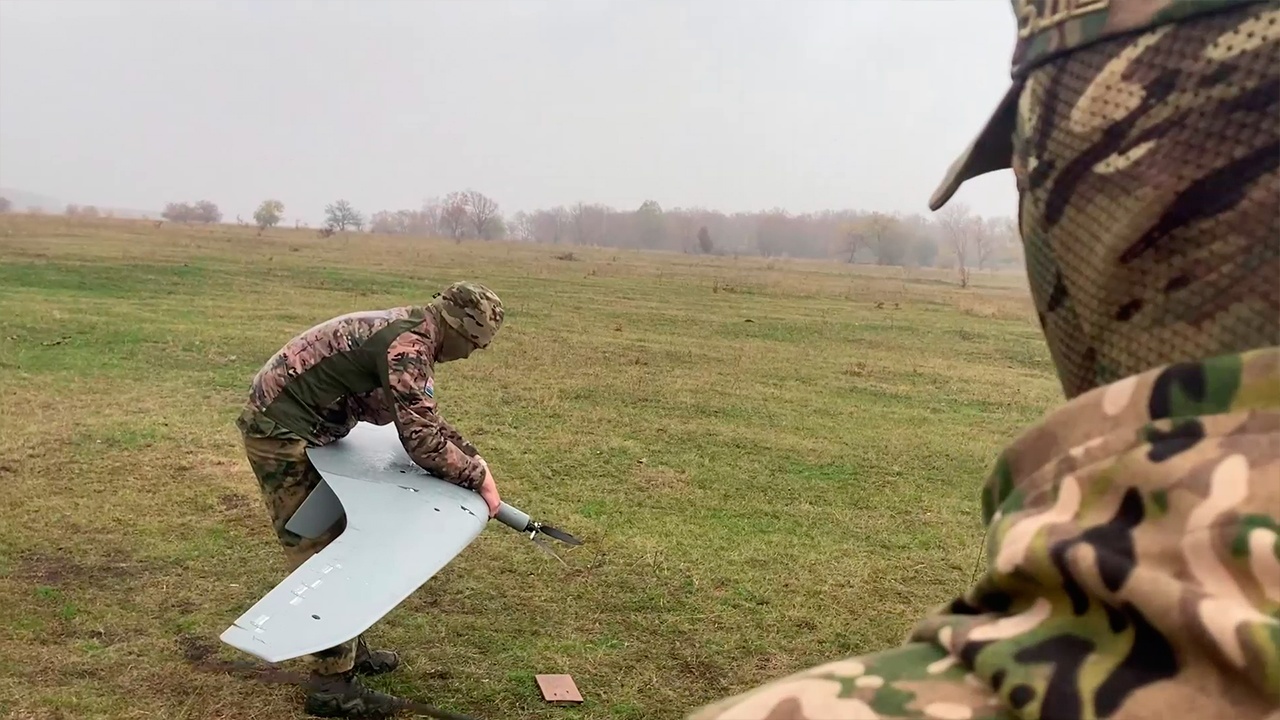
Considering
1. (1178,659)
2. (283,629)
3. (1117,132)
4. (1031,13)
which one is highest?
(1031,13)

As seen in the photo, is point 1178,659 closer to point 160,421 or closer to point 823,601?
point 823,601

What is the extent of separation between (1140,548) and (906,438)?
9.15 meters

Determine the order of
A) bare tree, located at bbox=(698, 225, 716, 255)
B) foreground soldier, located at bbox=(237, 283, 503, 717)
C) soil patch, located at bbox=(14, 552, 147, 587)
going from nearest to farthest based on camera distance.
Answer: foreground soldier, located at bbox=(237, 283, 503, 717) < soil patch, located at bbox=(14, 552, 147, 587) < bare tree, located at bbox=(698, 225, 716, 255)

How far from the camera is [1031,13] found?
0.96 m

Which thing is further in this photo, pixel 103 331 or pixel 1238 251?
pixel 103 331

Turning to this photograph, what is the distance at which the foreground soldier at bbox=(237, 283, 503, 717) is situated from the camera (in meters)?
4.05

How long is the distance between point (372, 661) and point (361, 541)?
1.17 m

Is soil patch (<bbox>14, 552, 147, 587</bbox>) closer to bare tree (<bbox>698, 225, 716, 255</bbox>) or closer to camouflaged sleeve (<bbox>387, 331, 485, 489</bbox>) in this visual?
camouflaged sleeve (<bbox>387, 331, 485, 489</bbox>)

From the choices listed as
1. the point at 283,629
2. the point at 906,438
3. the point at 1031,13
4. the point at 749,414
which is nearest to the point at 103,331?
the point at 749,414

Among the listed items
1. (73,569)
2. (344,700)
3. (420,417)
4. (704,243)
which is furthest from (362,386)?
(704,243)

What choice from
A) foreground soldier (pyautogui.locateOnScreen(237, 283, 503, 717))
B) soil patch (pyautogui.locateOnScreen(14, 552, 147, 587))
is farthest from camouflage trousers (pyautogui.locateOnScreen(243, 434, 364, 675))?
soil patch (pyautogui.locateOnScreen(14, 552, 147, 587))

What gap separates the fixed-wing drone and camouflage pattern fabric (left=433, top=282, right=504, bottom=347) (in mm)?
588

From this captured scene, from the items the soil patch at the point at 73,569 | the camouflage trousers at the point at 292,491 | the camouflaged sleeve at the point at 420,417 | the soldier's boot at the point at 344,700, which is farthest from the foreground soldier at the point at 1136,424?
the soil patch at the point at 73,569

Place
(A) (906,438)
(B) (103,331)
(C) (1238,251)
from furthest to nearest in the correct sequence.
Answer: (B) (103,331) < (A) (906,438) < (C) (1238,251)
